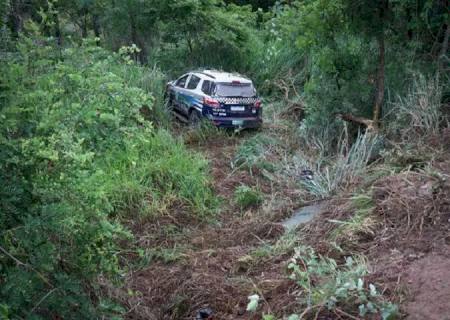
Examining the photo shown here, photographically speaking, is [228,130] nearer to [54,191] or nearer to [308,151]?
[308,151]

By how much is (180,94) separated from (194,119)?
3.38 feet

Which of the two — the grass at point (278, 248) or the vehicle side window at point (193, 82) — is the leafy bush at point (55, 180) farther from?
the vehicle side window at point (193, 82)

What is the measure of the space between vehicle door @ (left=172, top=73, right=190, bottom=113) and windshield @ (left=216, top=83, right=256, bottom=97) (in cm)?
128

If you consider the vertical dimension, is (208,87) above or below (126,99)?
below

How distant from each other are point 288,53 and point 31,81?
14.4m

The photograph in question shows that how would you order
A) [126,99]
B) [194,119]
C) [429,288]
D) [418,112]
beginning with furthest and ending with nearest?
[194,119]
[418,112]
[126,99]
[429,288]

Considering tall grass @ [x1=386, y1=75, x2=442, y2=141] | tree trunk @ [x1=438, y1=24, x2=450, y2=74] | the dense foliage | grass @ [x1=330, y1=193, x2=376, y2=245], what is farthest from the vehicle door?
grass @ [x1=330, y1=193, x2=376, y2=245]

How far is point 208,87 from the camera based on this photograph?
13.7 m

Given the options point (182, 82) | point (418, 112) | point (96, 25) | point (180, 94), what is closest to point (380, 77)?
point (418, 112)

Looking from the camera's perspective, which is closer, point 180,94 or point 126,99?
point 126,99

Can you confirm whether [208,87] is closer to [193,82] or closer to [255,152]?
[193,82]

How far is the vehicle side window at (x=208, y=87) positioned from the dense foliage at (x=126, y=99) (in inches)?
47.1

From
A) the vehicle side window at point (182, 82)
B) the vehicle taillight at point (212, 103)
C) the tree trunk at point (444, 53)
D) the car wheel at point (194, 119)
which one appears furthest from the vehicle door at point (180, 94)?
the tree trunk at point (444, 53)

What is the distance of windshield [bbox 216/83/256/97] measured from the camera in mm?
13500
